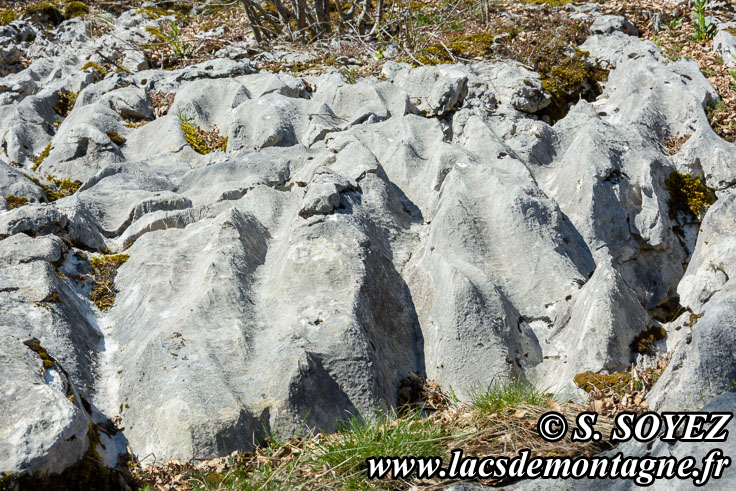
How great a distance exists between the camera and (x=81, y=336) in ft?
22.4

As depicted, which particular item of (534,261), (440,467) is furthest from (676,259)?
(440,467)

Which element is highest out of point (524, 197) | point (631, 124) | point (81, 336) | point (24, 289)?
point (631, 124)

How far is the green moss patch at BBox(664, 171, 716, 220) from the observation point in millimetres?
9742

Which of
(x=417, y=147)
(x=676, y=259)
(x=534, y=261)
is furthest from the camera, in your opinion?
(x=417, y=147)

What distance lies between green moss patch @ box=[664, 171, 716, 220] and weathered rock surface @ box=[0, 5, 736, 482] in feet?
0.65

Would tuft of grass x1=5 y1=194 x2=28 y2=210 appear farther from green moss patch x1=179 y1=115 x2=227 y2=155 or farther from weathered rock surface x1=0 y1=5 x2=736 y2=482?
green moss patch x1=179 y1=115 x2=227 y2=155

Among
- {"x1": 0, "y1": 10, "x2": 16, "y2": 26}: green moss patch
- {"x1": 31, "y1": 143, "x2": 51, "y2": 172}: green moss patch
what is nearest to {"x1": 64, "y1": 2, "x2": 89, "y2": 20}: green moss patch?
{"x1": 0, "y1": 10, "x2": 16, "y2": 26}: green moss patch

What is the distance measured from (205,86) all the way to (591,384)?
11014 mm

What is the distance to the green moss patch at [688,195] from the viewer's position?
9742mm

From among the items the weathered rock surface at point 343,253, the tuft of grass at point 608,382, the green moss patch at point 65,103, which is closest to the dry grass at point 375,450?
the weathered rock surface at point 343,253

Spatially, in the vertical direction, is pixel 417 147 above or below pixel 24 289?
above

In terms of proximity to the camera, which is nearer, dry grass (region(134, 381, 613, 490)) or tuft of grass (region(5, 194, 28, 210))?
dry grass (region(134, 381, 613, 490))

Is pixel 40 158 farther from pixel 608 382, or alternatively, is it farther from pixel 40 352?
pixel 608 382

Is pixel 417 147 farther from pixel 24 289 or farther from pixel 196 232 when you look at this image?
pixel 24 289
